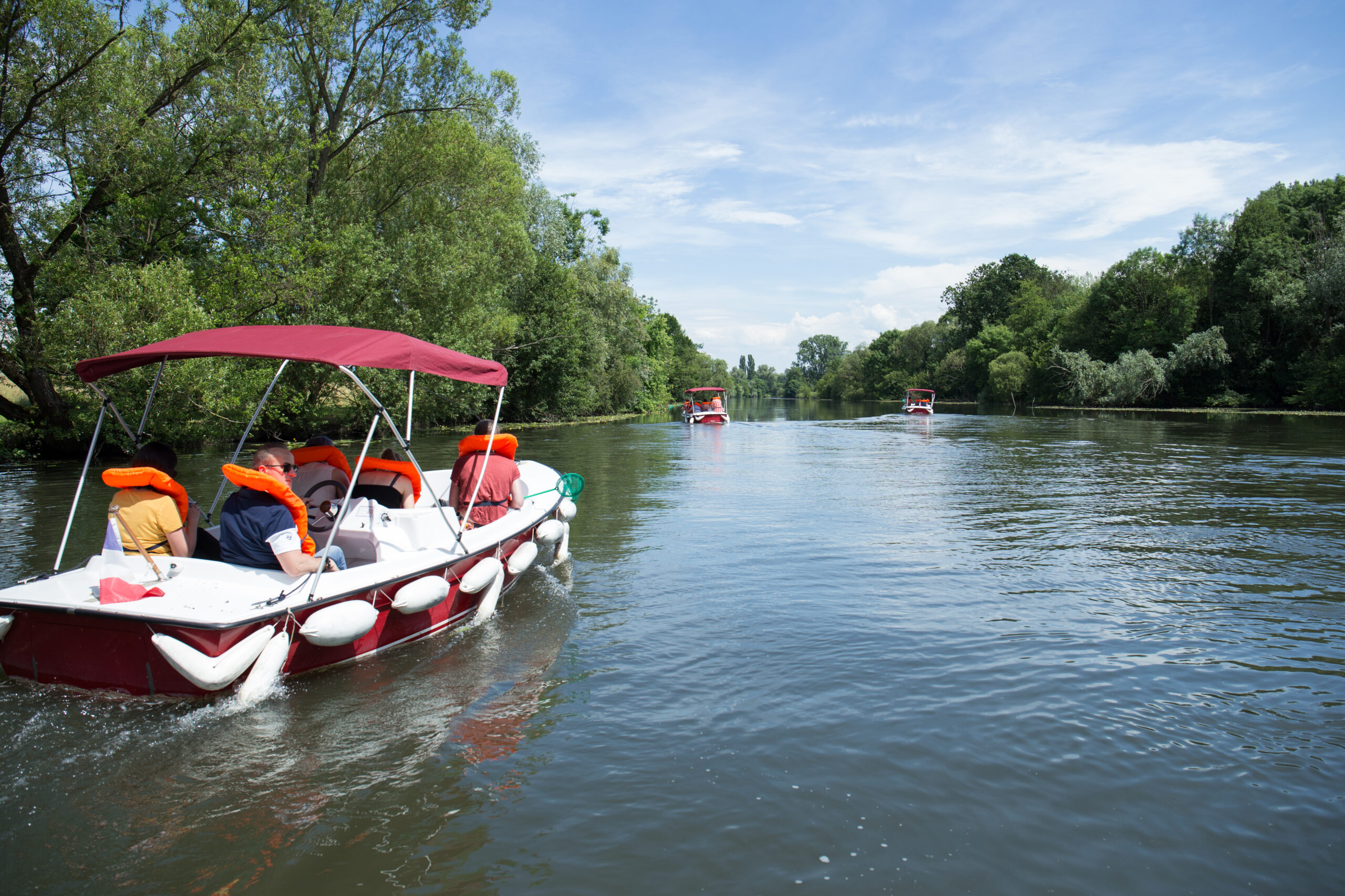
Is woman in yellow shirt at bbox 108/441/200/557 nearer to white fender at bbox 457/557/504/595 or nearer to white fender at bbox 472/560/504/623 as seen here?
white fender at bbox 457/557/504/595

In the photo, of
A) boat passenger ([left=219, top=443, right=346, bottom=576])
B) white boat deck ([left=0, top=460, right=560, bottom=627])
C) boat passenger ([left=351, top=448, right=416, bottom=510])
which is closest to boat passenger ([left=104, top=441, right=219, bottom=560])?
white boat deck ([left=0, top=460, right=560, bottom=627])

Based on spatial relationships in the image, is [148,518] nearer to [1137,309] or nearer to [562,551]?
[562,551]

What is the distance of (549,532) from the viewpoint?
930 centimetres

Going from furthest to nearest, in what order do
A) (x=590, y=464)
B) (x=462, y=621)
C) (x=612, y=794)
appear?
(x=590, y=464) → (x=462, y=621) → (x=612, y=794)

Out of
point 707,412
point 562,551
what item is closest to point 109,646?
point 562,551

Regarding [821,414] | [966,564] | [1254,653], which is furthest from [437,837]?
[821,414]

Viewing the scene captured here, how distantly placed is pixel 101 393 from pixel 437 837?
511 centimetres

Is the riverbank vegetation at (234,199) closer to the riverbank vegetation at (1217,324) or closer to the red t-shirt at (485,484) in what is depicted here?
the red t-shirt at (485,484)

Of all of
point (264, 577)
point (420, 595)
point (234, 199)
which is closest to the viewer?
point (264, 577)

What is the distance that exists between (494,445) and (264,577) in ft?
11.1

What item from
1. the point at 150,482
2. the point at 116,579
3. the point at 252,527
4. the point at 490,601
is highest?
the point at 150,482

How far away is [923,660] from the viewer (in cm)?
625

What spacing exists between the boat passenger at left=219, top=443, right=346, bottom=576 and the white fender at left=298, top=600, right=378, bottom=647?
386 millimetres

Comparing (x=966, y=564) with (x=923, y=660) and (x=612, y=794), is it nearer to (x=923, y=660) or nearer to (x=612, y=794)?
(x=923, y=660)
